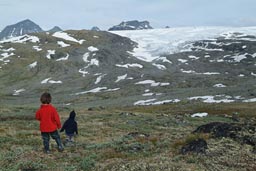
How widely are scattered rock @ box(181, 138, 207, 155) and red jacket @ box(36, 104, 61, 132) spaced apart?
6.12 metres

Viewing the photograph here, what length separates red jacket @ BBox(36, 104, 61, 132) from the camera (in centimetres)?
1859

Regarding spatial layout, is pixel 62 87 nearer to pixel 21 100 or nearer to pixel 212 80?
pixel 21 100

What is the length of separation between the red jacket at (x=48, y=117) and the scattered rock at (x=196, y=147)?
612cm

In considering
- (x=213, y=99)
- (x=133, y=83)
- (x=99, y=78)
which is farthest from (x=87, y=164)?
(x=99, y=78)

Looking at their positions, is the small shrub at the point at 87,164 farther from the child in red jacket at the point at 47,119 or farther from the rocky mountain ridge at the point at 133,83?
the rocky mountain ridge at the point at 133,83

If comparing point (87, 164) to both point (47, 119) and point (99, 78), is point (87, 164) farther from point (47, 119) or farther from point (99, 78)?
point (99, 78)

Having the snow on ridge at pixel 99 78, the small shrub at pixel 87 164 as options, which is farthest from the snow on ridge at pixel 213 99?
the small shrub at pixel 87 164

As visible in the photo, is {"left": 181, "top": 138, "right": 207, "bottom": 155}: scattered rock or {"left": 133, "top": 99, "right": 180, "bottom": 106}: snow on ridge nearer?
{"left": 181, "top": 138, "right": 207, "bottom": 155}: scattered rock

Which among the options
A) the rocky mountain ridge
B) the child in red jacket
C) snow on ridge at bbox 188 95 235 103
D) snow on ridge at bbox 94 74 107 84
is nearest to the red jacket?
the child in red jacket

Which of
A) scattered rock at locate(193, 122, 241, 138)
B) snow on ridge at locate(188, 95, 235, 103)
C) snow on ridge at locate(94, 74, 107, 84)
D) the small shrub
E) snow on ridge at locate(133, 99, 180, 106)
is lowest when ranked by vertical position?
snow on ridge at locate(133, 99, 180, 106)

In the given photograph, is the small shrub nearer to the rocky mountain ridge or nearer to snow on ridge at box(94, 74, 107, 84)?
the rocky mountain ridge

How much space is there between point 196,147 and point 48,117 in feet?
22.7

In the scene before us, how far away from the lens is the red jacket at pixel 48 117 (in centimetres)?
1859

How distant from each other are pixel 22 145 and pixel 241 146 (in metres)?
12.4
